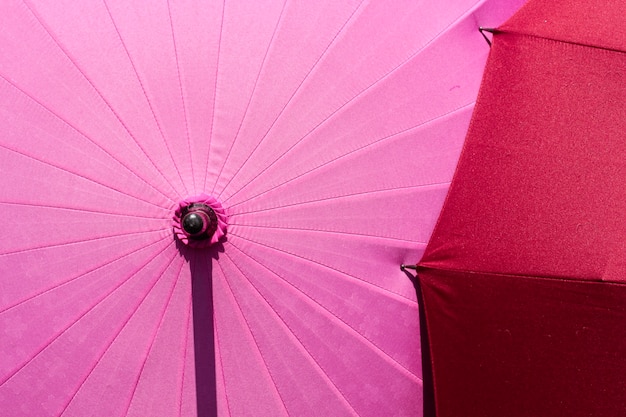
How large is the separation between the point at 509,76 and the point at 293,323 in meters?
1.33

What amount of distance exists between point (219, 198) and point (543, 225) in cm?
131

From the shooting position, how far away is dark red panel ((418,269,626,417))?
128 inches

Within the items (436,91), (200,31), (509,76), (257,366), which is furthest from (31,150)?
(509,76)

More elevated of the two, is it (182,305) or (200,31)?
(200,31)

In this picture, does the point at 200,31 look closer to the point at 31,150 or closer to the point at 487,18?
the point at 31,150

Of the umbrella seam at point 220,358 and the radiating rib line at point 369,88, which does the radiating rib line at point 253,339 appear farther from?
the radiating rib line at point 369,88

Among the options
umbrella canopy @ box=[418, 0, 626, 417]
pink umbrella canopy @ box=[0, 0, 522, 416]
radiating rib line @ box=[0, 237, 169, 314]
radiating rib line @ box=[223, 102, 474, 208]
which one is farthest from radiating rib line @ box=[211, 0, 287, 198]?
umbrella canopy @ box=[418, 0, 626, 417]

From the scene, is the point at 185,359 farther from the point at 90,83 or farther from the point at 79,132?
the point at 90,83

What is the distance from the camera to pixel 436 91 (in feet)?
11.1

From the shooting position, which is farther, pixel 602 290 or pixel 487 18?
pixel 487 18

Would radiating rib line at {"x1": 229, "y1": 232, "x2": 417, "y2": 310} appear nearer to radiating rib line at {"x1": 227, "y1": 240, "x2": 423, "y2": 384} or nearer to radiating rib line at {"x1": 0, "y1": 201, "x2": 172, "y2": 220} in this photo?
radiating rib line at {"x1": 227, "y1": 240, "x2": 423, "y2": 384}

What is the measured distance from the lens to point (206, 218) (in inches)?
121

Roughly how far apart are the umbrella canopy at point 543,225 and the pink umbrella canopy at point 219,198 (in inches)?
6.6

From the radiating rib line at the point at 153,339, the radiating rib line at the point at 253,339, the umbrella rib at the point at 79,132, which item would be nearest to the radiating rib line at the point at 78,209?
the umbrella rib at the point at 79,132
